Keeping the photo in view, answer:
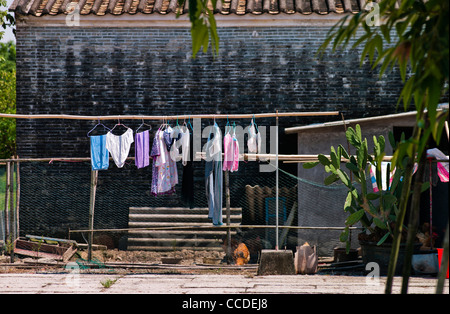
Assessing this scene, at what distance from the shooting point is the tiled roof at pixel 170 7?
43.6 feet

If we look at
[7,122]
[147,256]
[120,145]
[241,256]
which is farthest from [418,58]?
[7,122]

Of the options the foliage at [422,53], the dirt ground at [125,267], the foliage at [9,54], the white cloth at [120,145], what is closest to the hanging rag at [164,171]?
the white cloth at [120,145]

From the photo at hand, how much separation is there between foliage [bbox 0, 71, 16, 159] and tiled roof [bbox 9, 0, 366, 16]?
26.4 feet

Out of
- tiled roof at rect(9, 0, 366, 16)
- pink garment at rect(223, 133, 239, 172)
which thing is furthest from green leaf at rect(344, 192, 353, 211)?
tiled roof at rect(9, 0, 366, 16)

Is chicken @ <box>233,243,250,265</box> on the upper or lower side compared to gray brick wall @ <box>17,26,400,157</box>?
lower

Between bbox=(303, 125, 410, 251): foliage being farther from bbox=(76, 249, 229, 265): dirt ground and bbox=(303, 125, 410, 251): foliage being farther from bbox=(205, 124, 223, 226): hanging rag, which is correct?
bbox=(76, 249, 229, 265): dirt ground

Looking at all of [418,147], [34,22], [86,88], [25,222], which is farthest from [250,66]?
[418,147]

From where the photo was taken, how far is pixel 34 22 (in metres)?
13.8

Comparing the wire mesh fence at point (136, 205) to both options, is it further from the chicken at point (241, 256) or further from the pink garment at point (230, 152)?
the pink garment at point (230, 152)

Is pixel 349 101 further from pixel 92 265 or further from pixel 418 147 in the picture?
pixel 418 147

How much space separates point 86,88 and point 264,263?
21.3 ft

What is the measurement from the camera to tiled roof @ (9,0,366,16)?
43.6 feet

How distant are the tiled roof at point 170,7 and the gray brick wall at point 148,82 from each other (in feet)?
1.57

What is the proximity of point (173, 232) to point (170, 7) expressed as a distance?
16.6 feet
